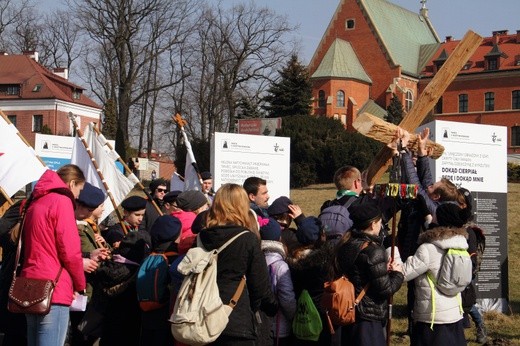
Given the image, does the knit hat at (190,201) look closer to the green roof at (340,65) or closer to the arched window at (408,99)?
the green roof at (340,65)

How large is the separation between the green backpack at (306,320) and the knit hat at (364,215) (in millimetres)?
753

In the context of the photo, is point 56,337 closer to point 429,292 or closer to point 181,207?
point 181,207

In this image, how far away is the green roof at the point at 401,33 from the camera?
74.0 metres

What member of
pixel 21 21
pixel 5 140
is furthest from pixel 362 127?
pixel 21 21

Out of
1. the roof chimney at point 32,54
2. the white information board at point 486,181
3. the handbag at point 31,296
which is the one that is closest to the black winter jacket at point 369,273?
the handbag at point 31,296

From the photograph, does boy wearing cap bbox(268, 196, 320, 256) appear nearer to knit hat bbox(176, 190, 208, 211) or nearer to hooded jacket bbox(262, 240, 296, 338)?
hooded jacket bbox(262, 240, 296, 338)

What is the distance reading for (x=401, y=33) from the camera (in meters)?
78.0

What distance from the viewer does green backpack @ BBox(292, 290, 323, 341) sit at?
5.88 m

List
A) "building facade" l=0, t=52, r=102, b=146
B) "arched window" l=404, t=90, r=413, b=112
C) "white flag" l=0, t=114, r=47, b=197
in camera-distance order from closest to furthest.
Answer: "white flag" l=0, t=114, r=47, b=197
"building facade" l=0, t=52, r=102, b=146
"arched window" l=404, t=90, r=413, b=112

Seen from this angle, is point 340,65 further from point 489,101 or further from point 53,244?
point 53,244

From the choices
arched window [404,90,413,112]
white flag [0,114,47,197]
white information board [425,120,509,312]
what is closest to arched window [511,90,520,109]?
arched window [404,90,413,112]

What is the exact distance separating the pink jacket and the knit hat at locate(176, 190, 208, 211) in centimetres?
148

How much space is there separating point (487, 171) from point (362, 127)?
564 centimetres

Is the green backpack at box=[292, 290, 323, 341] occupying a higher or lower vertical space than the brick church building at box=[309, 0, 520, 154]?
lower
